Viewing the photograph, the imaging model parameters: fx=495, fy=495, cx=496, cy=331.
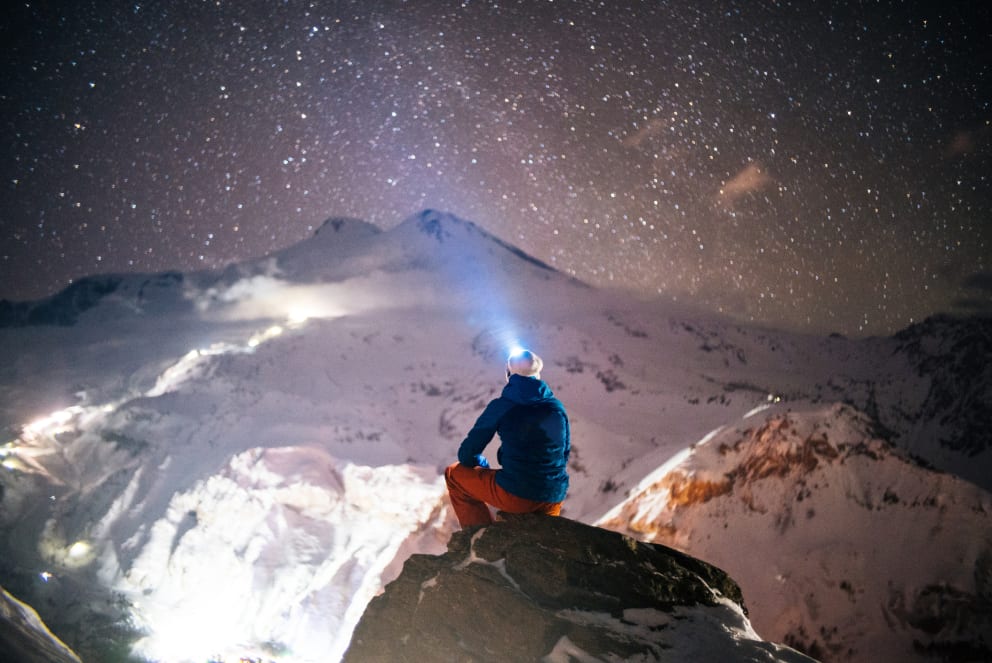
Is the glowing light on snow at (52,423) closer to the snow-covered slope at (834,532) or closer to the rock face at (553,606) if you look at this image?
the snow-covered slope at (834,532)

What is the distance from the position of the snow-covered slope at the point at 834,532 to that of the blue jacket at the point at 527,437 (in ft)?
27.1

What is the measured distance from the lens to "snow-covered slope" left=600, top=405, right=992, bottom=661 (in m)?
9.26

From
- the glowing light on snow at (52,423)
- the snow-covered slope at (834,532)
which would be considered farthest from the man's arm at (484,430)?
the glowing light on snow at (52,423)

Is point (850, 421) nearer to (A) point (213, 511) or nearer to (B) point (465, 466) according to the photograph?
(B) point (465, 466)

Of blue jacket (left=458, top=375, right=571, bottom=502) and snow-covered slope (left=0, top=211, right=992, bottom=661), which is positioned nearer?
blue jacket (left=458, top=375, right=571, bottom=502)

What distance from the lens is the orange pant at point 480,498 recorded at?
4500 millimetres

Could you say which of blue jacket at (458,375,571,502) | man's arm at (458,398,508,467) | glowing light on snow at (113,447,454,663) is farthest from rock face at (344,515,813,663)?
glowing light on snow at (113,447,454,663)

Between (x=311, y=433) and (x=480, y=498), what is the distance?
88.0 feet

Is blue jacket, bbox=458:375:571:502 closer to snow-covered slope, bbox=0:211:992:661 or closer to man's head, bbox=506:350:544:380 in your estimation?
man's head, bbox=506:350:544:380

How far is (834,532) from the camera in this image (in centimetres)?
1073

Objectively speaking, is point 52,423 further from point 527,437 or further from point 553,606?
point 553,606

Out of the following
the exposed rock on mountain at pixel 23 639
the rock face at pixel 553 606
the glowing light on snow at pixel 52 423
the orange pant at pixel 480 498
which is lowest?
the glowing light on snow at pixel 52 423

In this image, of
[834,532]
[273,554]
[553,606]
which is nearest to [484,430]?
[553,606]

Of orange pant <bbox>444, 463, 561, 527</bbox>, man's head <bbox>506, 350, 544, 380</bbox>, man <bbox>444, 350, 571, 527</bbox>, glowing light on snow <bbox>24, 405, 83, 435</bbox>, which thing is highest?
man's head <bbox>506, 350, 544, 380</bbox>
